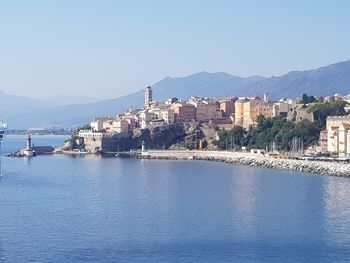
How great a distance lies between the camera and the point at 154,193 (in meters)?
23.7

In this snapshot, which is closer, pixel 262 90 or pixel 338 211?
pixel 338 211

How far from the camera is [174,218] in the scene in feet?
61.4

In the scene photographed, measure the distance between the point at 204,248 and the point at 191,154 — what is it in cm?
2609

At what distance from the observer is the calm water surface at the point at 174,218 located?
15.2 m

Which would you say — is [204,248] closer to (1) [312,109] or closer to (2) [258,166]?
(2) [258,166]

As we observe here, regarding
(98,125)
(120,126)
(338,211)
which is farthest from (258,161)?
(98,125)

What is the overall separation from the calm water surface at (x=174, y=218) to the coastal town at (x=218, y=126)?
847cm

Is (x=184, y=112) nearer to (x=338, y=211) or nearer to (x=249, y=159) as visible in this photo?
(x=249, y=159)

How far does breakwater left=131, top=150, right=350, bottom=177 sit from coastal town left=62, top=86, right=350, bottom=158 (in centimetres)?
148

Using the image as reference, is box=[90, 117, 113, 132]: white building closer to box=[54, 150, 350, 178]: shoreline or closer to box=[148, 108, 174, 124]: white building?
box=[148, 108, 174, 124]: white building

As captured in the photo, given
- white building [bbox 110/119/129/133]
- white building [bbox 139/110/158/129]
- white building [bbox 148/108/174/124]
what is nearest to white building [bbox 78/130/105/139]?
white building [bbox 110/119/129/133]

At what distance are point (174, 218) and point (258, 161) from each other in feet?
57.2

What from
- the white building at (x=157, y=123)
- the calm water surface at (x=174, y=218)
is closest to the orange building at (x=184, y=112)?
the white building at (x=157, y=123)

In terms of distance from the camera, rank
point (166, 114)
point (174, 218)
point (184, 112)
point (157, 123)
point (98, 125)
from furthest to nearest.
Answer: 1. point (98, 125)
2. point (184, 112)
3. point (166, 114)
4. point (157, 123)
5. point (174, 218)
